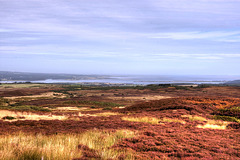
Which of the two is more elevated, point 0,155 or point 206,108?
point 0,155

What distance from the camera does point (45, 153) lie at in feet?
18.5

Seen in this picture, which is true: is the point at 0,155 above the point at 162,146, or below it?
above

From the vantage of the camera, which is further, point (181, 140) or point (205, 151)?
point (181, 140)

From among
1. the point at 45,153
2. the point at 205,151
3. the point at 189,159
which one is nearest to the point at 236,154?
the point at 205,151

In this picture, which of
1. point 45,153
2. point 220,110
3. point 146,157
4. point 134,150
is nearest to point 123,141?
point 134,150

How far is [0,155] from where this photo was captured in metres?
5.08

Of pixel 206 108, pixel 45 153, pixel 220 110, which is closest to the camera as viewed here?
pixel 45 153

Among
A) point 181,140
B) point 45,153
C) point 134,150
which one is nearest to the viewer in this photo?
point 45,153

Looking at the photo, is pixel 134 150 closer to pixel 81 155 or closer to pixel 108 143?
pixel 108 143

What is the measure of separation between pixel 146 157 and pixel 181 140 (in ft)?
10.9

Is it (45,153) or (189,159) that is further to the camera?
(189,159)

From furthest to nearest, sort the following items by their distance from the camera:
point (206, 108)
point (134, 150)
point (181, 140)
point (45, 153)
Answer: point (206, 108), point (181, 140), point (134, 150), point (45, 153)

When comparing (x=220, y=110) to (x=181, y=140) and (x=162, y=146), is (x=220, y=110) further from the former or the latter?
(x=162, y=146)

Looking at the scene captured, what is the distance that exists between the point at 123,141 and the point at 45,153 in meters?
3.68
